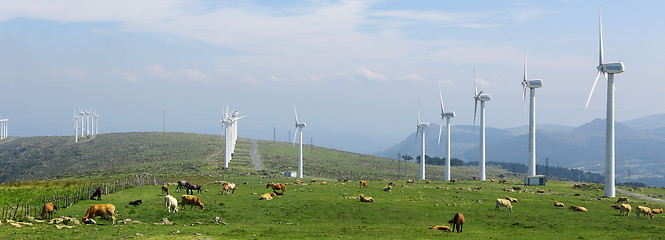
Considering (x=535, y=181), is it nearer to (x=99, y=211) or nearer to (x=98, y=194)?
(x=98, y=194)

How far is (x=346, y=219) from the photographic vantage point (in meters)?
46.1

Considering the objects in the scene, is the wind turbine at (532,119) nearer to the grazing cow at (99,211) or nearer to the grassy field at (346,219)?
the grassy field at (346,219)

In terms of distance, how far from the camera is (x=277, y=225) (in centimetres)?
4147

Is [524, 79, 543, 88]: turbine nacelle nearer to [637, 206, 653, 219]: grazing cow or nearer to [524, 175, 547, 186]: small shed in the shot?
[524, 175, 547, 186]: small shed

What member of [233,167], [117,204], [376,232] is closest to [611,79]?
[376,232]

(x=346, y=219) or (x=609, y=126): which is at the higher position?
(x=609, y=126)

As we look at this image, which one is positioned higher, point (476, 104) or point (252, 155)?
point (476, 104)

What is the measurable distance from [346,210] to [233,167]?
3885 inches

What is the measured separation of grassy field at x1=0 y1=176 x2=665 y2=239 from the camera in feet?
119

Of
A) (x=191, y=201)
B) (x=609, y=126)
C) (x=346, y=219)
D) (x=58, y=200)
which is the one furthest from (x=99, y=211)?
(x=609, y=126)

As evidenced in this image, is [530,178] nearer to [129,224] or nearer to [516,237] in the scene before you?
[516,237]

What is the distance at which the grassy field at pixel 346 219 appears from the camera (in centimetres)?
3616

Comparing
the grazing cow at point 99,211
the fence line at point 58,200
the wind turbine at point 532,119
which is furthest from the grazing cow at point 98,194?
→ the wind turbine at point 532,119

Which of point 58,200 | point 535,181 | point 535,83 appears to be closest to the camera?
point 58,200
